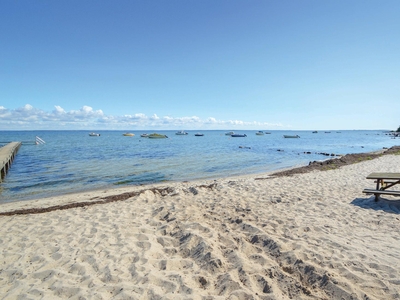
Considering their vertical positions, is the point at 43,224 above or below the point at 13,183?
above

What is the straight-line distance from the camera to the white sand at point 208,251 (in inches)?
142

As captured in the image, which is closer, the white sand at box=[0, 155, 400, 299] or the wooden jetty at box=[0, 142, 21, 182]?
the white sand at box=[0, 155, 400, 299]

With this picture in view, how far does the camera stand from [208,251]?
4.58m

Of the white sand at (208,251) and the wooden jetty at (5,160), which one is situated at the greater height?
the white sand at (208,251)

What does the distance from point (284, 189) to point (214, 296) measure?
7560 mm

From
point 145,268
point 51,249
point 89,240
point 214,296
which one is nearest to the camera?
point 214,296

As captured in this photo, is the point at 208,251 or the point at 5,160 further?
the point at 5,160

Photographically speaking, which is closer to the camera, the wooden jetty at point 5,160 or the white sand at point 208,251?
the white sand at point 208,251

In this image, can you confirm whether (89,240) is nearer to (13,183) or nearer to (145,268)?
(145,268)

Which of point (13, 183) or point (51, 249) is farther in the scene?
point (13, 183)

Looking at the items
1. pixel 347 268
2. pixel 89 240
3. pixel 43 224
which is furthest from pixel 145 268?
pixel 43 224

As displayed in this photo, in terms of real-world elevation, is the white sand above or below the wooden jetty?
above

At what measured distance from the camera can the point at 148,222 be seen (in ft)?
21.4

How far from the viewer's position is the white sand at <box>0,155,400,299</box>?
3600mm
